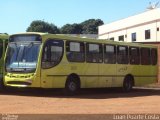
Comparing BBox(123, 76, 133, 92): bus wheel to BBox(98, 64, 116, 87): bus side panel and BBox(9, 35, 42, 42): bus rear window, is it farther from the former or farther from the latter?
BBox(9, 35, 42, 42): bus rear window

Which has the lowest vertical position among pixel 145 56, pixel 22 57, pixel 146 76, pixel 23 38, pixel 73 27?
pixel 146 76

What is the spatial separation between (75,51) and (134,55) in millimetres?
5710

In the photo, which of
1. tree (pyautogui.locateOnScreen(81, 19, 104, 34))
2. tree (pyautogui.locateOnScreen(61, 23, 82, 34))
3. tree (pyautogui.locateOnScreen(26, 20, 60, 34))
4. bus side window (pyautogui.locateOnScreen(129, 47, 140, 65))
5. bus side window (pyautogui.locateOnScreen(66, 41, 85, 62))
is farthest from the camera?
tree (pyautogui.locateOnScreen(81, 19, 104, 34))

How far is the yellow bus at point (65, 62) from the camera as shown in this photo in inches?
845

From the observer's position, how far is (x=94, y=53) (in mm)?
24250

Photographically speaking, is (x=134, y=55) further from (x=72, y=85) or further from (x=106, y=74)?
(x=72, y=85)

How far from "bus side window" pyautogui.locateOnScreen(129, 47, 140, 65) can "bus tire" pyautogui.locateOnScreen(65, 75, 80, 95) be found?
5138 mm

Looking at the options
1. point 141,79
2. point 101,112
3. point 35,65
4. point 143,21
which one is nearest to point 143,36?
point 143,21

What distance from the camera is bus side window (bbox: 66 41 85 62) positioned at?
2261cm

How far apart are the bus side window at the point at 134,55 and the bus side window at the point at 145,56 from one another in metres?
0.43

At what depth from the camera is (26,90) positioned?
24.8 meters

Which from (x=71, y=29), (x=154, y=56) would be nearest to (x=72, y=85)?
(x=154, y=56)

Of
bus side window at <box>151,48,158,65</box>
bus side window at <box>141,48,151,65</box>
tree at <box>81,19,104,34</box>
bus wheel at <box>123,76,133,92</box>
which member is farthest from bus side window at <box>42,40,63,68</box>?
tree at <box>81,19,104,34</box>

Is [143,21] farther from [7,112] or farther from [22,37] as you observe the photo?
[7,112]
